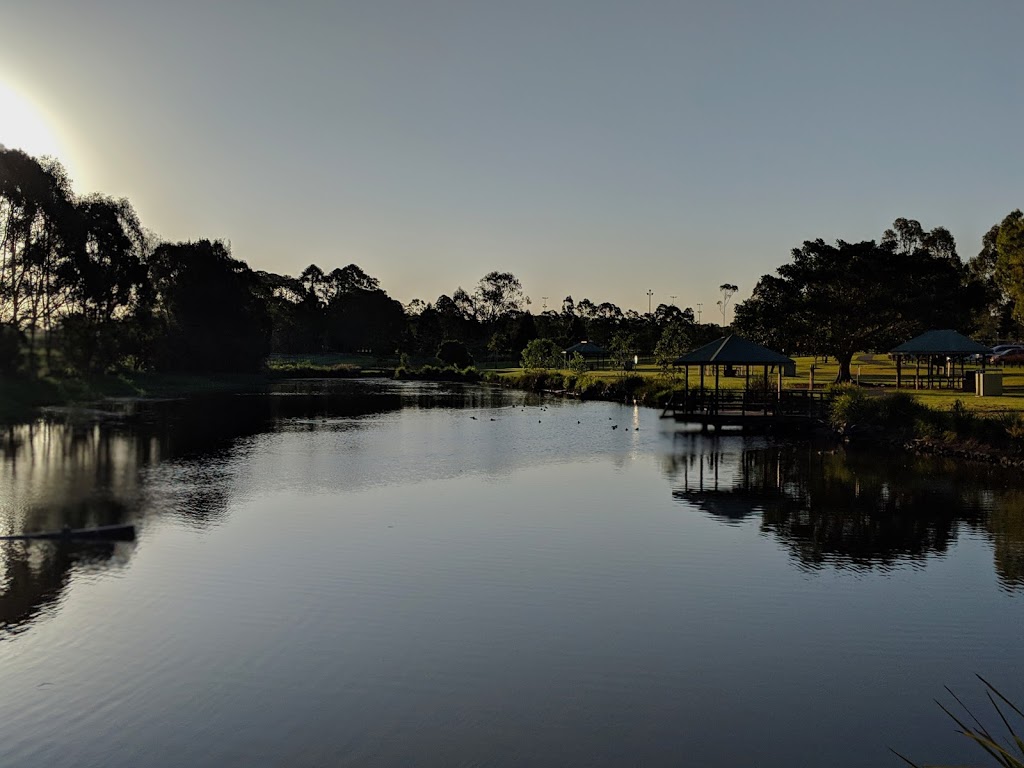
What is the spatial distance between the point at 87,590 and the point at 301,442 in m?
24.3

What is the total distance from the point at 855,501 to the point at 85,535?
19.9 metres

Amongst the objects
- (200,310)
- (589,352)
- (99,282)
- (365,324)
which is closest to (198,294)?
(200,310)

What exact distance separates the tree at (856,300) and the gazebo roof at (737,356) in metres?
19.3

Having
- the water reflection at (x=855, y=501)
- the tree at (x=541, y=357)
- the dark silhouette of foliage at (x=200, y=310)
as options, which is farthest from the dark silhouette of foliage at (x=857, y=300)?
the dark silhouette of foliage at (x=200, y=310)

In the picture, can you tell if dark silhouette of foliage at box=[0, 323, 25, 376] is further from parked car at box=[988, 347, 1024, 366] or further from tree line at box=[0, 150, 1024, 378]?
parked car at box=[988, 347, 1024, 366]

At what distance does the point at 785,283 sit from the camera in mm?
65000

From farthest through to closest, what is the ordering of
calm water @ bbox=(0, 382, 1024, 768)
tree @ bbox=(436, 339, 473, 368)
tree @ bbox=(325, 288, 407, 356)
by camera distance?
tree @ bbox=(325, 288, 407, 356) < tree @ bbox=(436, 339, 473, 368) < calm water @ bbox=(0, 382, 1024, 768)

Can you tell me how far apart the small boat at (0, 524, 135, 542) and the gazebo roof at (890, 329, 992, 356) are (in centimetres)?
4544

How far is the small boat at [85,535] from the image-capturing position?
1914cm

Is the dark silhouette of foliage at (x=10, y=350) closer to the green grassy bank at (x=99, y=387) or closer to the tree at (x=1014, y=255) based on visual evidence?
the green grassy bank at (x=99, y=387)

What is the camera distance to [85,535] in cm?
1962

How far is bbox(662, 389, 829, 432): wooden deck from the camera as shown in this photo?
44.1 meters

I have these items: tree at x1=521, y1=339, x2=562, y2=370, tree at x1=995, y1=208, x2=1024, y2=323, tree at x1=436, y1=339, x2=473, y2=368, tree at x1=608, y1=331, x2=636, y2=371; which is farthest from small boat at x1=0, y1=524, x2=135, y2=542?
tree at x1=436, y1=339, x2=473, y2=368

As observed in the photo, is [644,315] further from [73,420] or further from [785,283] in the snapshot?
[73,420]
